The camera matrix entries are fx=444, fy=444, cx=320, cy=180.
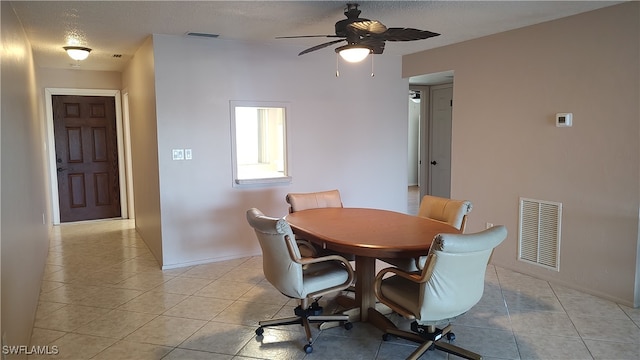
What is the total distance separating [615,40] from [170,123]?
3859mm

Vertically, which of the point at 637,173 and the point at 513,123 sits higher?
the point at 513,123

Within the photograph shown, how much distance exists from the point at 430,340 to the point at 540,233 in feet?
6.57

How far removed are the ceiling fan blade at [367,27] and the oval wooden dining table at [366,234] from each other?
4.35 feet

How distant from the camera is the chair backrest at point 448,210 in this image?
3.33 m

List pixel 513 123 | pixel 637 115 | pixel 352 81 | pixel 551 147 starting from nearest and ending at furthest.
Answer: pixel 637 115 < pixel 551 147 < pixel 513 123 < pixel 352 81

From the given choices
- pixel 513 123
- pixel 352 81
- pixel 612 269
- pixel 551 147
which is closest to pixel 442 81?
pixel 352 81

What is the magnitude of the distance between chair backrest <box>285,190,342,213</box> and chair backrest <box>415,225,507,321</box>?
1728 mm

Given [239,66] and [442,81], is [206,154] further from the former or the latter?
[442,81]

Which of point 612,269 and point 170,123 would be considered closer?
point 612,269

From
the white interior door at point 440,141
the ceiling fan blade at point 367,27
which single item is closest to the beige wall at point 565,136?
the white interior door at point 440,141

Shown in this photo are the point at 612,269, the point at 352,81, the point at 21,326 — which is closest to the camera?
the point at 21,326

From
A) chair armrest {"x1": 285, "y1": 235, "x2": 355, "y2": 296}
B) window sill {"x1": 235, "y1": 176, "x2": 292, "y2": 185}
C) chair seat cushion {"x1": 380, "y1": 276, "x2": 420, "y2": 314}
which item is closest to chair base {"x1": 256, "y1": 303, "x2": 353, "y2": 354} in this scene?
chair armrest {"x1": 285, "y1": 235, "x2": 355, "y2": 296}

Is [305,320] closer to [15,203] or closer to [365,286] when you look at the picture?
[365,286]

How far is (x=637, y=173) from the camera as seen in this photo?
3324 mm
